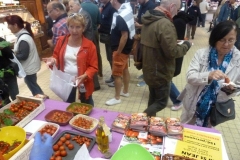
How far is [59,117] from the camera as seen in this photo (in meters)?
1.54

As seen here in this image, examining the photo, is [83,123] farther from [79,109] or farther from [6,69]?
[6,69]

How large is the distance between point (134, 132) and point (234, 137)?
1.85 meters

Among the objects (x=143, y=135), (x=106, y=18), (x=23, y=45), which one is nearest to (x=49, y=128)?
(x=143, y=135)

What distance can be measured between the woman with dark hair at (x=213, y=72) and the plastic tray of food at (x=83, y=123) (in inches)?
35.5

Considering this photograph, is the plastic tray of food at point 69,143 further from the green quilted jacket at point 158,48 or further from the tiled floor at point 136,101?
the tiled floor at point 136,101

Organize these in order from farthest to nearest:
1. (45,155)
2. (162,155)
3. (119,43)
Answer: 1. (119,43)
2. (162,155)
3. (45,155)

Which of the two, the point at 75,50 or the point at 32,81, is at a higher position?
the point at 75,50

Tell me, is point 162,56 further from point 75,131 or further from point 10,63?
point 10,63

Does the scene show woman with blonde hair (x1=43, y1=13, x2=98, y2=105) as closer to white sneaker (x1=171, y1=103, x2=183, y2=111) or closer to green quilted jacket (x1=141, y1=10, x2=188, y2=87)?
green quilted jacket (x1=141, y1=10, x2=188, y2=87)

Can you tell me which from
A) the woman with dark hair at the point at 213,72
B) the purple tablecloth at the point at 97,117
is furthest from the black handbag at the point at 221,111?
the purple tablecloth at the point at 97,117

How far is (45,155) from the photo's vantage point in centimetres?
105

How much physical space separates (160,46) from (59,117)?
1180 millimetres

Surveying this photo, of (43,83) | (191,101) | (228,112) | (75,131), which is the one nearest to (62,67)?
(75,131)

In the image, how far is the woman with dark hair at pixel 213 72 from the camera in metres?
1.47
